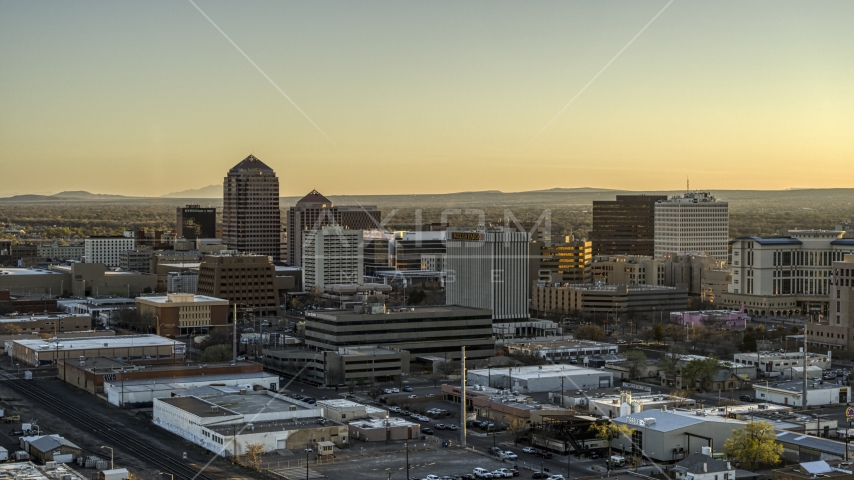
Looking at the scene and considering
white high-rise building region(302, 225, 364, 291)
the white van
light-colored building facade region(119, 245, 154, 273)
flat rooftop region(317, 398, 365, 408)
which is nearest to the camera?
the white van

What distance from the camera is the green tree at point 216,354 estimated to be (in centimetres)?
5378

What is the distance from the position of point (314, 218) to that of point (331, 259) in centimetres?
2801

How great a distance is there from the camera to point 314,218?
125375 millimetres

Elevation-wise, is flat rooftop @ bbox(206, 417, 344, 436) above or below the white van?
above

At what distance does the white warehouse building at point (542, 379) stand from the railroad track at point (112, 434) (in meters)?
14.7

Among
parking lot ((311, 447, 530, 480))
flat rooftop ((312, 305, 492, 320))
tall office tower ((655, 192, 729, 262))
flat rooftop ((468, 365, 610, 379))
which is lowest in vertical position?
parking lot ((311, 447, 530, 480))

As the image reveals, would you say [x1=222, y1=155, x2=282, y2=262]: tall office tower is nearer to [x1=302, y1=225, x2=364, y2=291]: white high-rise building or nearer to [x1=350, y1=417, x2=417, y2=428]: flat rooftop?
[x1=302, y1=225, x2=364, y2=291]: white high-rise building

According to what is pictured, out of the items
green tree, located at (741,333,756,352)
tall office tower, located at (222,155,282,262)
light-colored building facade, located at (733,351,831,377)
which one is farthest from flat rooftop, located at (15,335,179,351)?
tall office tower, located at (222,155,282,262)

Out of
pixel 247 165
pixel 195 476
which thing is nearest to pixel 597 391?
pixel 195 476

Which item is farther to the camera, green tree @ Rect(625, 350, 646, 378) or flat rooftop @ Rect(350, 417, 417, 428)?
green tree @ Rect(625, 350, 646, 378)

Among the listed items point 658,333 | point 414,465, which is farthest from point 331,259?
point 414,465

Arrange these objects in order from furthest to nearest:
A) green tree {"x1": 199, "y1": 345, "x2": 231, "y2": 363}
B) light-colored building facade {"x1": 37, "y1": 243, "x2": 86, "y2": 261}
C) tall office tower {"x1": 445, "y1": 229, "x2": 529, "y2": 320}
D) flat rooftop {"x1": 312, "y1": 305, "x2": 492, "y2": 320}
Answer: light-colored building facade {"x1": 37, "y1": 243, "x2": 86, "y2": 261}
tall office tower {"x1": 445, "y1": 229, "x2": 529, "y2": 320}
green tree {"x1": 199, "y1": 345, "x2": 231, "y2": 363}
flat rooftop {"x1": 312, "y1": 305, "x2": 492, "y2": 320}

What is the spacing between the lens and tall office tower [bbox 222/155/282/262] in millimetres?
124188

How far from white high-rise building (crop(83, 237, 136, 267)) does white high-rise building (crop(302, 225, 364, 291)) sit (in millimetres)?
28045
